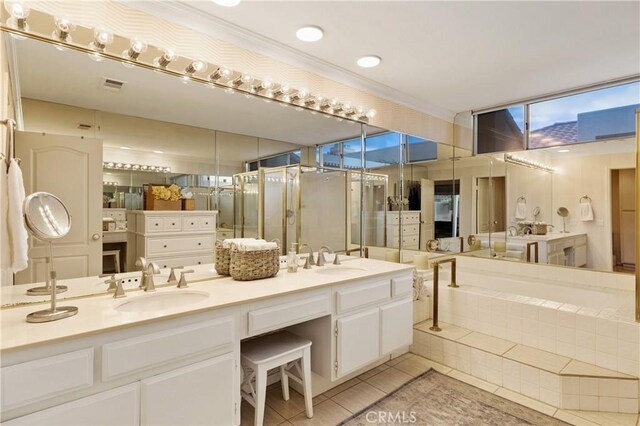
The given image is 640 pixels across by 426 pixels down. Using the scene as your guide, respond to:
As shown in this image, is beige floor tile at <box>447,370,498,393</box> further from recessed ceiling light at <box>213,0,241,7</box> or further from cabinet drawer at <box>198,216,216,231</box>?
recessed ceiling light at <box>213,0,241,7</box>

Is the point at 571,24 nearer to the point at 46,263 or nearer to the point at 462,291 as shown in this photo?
the point at 462,291

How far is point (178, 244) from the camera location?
2.06m

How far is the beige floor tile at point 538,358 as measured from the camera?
232 cm

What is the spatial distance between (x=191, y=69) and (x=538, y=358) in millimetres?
3178

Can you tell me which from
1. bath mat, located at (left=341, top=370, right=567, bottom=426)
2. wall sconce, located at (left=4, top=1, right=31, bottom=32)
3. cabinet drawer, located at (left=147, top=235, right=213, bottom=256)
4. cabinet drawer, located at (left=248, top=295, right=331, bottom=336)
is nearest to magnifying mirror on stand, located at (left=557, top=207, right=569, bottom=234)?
bath mat, located at (left=341, top=370, right=567, bottom=426)

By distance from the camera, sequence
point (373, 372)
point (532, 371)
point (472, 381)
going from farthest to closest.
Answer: point (373, 372), point (472, 381), point (532, 371)

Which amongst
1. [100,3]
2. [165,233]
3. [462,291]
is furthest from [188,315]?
[462,291]

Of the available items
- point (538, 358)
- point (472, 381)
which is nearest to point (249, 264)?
point (472, 381)

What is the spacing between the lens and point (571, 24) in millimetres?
2068

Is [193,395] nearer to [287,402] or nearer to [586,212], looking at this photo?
→ [287,402]

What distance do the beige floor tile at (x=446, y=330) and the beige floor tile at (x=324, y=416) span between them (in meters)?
1.17

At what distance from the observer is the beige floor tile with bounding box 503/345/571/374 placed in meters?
2.32

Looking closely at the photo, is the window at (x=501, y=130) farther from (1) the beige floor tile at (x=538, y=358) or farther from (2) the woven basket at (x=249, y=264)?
(2) the woven basket at (x=249, y=264)

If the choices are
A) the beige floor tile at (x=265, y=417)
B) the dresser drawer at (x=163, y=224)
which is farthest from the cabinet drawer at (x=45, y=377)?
the beige floor tile at (x=265, y=417)
